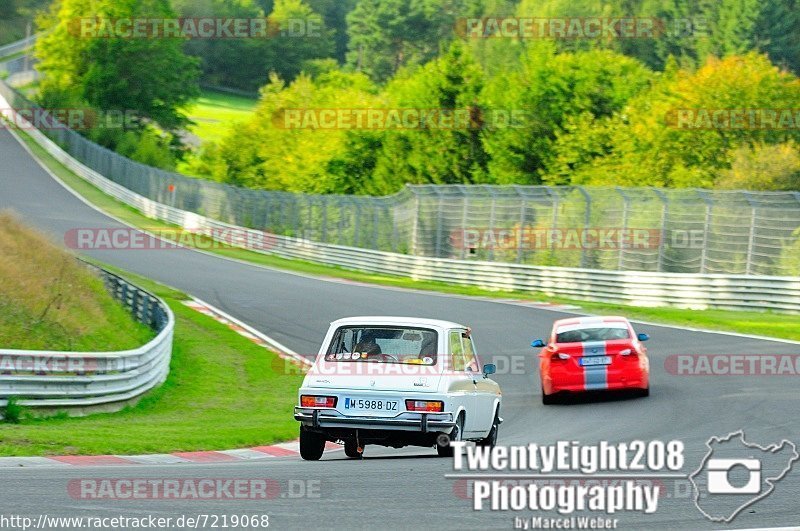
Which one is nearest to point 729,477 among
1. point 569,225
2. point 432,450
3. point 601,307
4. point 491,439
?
point 491,439

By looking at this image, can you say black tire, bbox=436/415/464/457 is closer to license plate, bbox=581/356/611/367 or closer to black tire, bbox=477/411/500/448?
black tire, bbox=477/411/500/448

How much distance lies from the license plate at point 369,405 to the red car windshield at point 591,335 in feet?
25.8

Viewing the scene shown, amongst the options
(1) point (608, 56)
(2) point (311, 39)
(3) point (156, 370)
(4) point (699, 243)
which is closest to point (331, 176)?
(1) point (608, 56)

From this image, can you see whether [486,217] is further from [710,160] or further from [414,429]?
[414,429]

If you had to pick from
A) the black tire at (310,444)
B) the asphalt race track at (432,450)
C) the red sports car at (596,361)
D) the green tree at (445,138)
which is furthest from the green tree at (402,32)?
the black tire at (310,444)

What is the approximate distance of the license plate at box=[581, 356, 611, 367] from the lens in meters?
18.6

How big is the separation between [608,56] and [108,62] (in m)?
44.1

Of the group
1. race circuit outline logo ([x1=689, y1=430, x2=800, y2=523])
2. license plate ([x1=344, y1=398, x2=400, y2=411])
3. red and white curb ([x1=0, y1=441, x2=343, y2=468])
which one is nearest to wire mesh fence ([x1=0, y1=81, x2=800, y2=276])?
race circuit outline logo ([x1=689, y1=430, x2=800, y2=523])

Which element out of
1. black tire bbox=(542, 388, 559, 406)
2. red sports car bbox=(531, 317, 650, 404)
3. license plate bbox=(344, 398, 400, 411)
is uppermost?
license plate bbox=(344, 398, 400, 411)

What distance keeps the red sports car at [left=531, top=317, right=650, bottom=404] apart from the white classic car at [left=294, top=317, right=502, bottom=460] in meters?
5.89

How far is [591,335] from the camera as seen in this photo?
19.2 meters

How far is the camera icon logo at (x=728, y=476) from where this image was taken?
9531 millimetres

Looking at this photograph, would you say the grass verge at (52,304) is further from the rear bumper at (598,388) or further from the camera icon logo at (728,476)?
the camera icon logo at (728,476)

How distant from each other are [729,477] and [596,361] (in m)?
8.33
